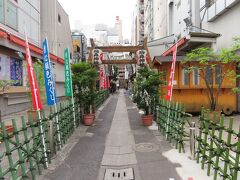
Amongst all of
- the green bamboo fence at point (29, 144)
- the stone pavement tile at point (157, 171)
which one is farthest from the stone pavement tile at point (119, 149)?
the green bamboo fence at point (29, 144)

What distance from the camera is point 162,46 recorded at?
29.9 metres

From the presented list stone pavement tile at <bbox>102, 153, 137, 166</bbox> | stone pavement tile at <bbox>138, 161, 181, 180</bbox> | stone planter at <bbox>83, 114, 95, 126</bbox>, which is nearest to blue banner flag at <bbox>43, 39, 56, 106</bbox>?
stone pavement tile at <bbox>102, 153, 137, 166</bbox>

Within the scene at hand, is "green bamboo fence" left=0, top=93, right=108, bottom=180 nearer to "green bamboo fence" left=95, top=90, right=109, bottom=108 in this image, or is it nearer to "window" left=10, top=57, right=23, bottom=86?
"window" left=10, top=57, right=23, bottom=86

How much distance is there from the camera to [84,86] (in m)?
13.7

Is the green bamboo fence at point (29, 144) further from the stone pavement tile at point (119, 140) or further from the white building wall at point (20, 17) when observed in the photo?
the white building wall at point (20, 17)

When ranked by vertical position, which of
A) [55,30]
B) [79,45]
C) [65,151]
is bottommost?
[65,151]

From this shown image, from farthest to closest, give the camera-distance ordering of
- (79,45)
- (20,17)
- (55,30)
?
1. (79,45)
2. (55,30)
3. (20,17)

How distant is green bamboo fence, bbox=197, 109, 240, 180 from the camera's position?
16.6 ft

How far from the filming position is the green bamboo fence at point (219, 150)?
16.6 feet

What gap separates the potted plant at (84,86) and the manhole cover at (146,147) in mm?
4770

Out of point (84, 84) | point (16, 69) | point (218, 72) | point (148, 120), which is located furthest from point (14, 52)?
point (218, 72)

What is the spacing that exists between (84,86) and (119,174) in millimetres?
7482

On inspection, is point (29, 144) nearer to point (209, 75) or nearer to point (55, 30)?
point (209, 75)

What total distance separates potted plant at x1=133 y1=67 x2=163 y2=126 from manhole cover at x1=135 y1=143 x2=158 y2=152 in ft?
12.1
